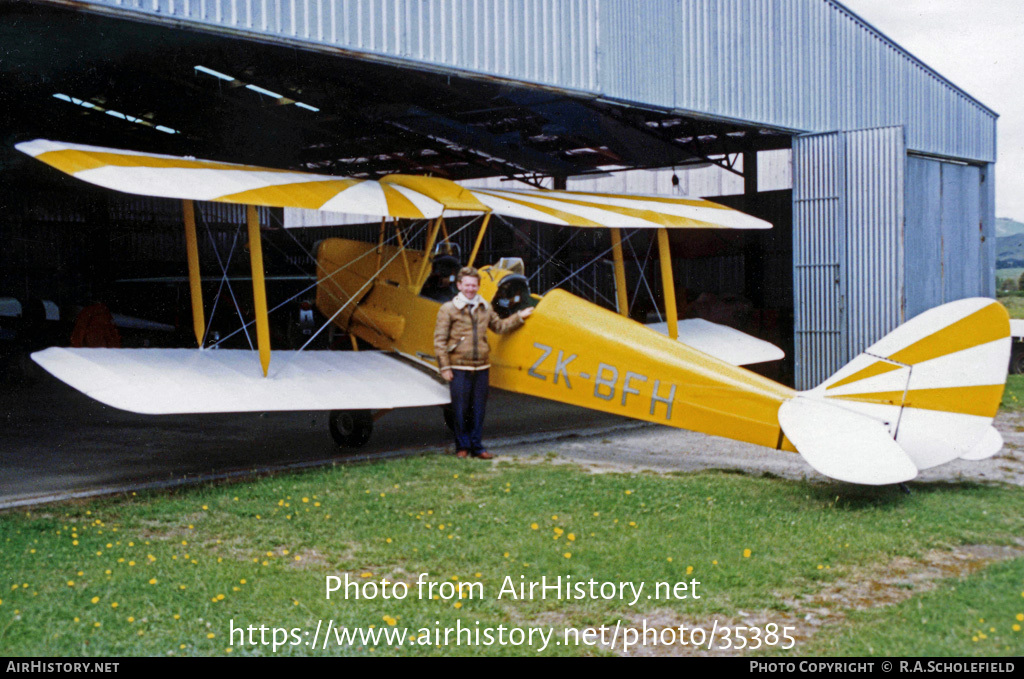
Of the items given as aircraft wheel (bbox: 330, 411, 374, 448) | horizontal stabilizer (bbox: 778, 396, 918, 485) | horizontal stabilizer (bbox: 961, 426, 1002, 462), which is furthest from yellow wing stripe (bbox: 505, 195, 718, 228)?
horizontal stabilizer (bbox: 961, 426, 1002, 462)

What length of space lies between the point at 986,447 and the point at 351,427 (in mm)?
5440

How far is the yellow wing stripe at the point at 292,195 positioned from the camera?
6828 millimetres

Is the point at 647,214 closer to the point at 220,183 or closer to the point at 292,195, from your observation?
the point at 292,195

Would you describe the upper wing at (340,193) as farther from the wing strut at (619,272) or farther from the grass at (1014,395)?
the grass at (1014,395)

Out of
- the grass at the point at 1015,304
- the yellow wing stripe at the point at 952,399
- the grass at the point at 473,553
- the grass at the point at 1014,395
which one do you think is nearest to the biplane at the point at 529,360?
the yellow wing stripe at the point at 952,399

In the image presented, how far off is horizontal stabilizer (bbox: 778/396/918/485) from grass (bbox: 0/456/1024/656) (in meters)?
0.33

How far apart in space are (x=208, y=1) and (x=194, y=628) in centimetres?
490

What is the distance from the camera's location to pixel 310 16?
7473 millimetres

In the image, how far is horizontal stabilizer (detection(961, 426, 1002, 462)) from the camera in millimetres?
5574

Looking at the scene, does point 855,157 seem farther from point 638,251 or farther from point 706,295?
point 638,251

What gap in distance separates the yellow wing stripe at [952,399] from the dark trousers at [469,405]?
3.40 metres

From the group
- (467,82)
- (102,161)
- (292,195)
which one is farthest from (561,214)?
(102,161)

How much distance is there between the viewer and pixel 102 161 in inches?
272

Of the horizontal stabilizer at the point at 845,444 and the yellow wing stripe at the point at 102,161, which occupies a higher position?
the yellow wing stripe at the point at 102,161
